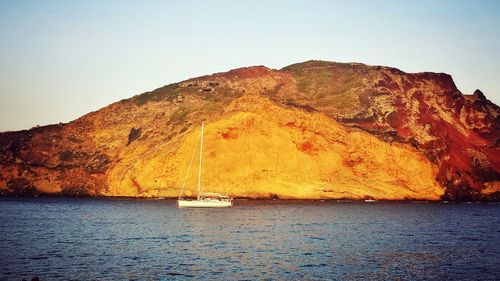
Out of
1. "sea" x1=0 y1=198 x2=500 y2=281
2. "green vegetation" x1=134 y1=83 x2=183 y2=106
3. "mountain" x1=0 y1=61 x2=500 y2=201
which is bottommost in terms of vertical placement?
"sea" x1=0 y1=198 x2=500 y2=281

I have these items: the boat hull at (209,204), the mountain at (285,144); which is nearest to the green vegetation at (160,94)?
the mountain at (285,144)

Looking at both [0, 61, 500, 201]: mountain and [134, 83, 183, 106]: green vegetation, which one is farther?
[134, 83, 183, 106]: green vegetation

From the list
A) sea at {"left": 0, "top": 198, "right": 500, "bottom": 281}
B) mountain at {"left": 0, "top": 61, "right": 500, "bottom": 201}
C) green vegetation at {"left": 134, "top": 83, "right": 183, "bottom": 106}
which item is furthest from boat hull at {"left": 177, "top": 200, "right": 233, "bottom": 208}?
green vegetation at {"left": 134, "top": 83, "right": 183, "bottom": 106}

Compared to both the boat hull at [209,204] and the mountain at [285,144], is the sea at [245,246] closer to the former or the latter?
the boat hull at [209,204]

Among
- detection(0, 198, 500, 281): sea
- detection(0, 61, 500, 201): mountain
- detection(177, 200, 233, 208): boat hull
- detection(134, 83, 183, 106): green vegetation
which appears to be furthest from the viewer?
detection(134, 83, 183, 106): green vegetation

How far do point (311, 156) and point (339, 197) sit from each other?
9.54 meters

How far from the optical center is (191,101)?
12588cm

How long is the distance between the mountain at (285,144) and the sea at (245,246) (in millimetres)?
25233

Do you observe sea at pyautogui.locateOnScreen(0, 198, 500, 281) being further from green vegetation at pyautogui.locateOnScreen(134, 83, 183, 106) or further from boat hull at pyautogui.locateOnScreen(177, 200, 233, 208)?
green vegetation at pyautogui.locateOnScreen(134, 83, 183, 106)

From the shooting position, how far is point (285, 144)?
10312cm

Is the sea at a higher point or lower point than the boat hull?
lower

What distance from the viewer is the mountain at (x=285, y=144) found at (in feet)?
332

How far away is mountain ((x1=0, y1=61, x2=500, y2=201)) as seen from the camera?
10125 centimetres

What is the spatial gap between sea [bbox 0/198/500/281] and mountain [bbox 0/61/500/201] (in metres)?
25.2
